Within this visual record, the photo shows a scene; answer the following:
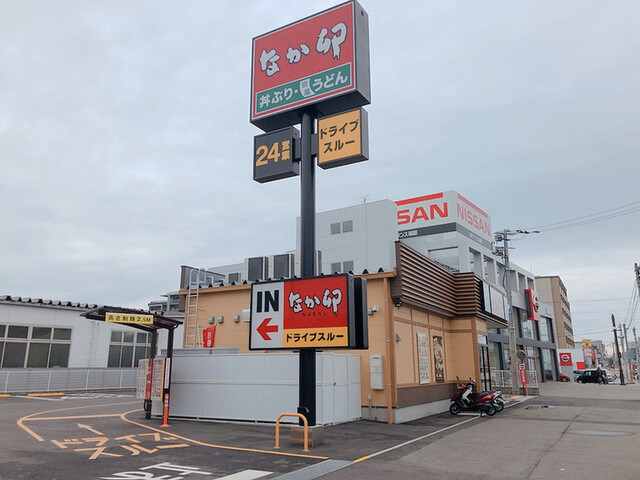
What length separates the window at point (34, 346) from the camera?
77.7ft

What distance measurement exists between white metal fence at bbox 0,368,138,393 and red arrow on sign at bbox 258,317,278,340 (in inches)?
728

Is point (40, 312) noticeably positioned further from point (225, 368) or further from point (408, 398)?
point (408, 398)

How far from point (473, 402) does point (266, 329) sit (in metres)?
10.1

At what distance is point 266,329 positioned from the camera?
37.2ft

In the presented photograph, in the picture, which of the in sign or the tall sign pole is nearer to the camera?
the in sign

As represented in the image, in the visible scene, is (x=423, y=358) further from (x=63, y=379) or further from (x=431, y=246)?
(x=431, y=246)

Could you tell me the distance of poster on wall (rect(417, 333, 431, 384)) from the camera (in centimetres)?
1773

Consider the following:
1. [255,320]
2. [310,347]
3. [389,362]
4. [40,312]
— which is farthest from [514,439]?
[40,312]

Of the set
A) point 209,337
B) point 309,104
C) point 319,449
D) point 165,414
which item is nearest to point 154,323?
point 165,414

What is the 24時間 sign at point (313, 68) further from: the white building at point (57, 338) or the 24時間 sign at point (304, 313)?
the white building at point (57, 338)

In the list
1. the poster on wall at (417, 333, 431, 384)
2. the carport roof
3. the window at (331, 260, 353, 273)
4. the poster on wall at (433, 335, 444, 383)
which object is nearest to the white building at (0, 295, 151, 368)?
the carport roof

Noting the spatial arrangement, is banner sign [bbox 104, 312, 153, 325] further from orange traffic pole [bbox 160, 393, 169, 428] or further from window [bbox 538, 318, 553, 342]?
window [bbox 538, 318, 553, 342]

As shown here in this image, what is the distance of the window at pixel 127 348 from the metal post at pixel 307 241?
2131 cm

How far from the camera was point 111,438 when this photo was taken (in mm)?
11211
